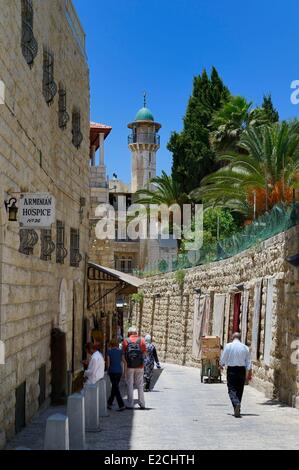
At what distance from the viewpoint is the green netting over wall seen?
1559cm

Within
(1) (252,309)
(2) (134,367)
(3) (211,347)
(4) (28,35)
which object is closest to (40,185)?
(4) (28,35)

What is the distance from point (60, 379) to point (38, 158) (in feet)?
16.3

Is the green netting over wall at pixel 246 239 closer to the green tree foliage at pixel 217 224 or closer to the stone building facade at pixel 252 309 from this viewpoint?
the stone building facade at pixel 252 309

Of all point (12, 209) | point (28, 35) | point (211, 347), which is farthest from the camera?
point (211, 347)

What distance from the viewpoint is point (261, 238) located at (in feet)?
60.0

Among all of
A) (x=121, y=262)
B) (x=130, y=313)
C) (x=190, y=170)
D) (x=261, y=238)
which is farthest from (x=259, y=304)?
(x=121, y=262)

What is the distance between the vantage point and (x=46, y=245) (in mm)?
14227

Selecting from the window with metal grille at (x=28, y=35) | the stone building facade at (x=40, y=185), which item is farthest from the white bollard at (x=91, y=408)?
the window with metal grille at (x=28, y=35)

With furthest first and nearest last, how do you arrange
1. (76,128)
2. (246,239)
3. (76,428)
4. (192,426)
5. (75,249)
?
(246,239) → (76,128) → (75,249) → (192,426) → (76,428)

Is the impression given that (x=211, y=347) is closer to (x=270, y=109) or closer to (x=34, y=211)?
(x=34, y=211)

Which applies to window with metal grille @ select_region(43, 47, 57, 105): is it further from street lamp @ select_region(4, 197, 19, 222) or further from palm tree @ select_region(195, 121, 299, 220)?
palm tree @ select_region(195, 121, 299, 220)

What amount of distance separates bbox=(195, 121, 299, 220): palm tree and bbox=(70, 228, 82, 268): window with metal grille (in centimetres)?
888

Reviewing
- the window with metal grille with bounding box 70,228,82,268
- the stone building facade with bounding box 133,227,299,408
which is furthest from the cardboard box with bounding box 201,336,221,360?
the window with metal grille with bounding box 70,228,82,268

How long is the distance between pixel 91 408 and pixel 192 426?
68.2 inches
